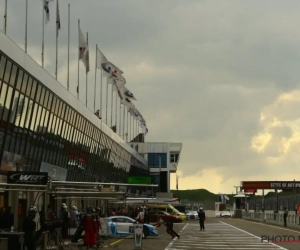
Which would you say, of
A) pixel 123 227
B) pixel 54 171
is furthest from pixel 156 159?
pixel 123 227

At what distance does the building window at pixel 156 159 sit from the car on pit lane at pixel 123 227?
310ft

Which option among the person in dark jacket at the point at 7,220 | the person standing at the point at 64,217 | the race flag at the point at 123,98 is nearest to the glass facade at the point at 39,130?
the person standing at the point at 64,217

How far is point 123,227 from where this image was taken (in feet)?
129

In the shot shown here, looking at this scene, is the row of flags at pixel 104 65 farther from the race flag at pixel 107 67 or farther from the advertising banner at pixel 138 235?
the advertising banner at pixel 138 235

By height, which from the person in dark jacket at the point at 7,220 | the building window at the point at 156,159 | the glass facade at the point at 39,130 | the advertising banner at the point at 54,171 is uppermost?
the building window at the point at 156,159

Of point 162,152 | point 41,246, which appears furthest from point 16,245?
point 162,152

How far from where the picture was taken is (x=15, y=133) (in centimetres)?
3406

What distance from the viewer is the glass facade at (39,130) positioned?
32250mm

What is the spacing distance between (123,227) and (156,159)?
9561 cm

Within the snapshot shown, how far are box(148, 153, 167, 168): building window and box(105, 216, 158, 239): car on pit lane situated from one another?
94.6m

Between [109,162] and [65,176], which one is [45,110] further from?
[109,162]

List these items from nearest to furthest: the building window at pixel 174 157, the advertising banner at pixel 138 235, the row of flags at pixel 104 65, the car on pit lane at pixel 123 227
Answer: the advertising banner at pixel 138 235, the car on pit lane at pixel 123 227, the row of flags at pixel 104 65, the building window at pixel 174 157

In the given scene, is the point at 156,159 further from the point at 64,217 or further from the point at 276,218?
the point at 64,217

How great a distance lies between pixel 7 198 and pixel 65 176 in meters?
15.8
